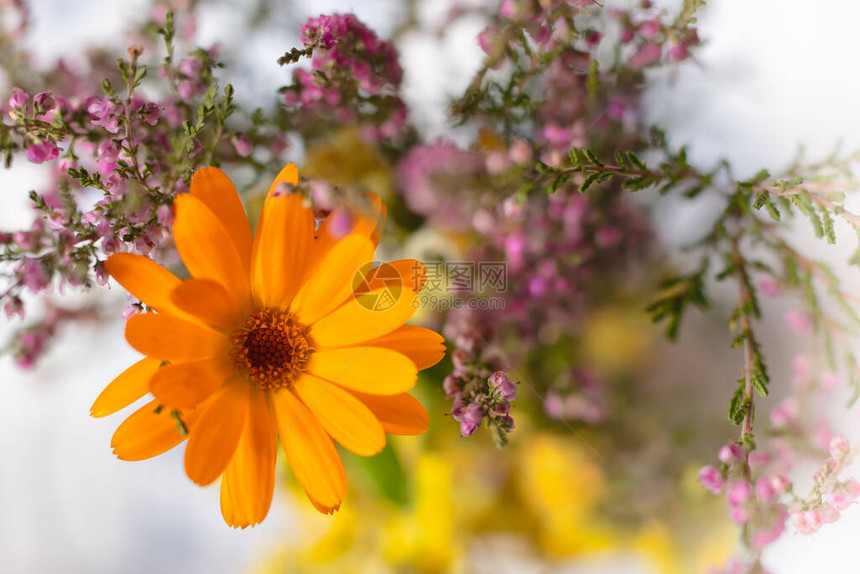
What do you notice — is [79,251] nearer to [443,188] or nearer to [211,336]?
[211,336]

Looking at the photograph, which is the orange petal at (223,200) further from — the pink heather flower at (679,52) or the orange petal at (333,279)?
the pink heather flower at (679,52)

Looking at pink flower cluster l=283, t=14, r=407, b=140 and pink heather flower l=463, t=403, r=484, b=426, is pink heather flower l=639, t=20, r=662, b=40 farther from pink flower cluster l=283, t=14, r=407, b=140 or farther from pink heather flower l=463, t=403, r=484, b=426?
pink heather flower l=463, t=403, r=484, b=426

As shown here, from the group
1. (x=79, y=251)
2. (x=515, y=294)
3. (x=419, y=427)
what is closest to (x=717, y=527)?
(x=515, y=294)

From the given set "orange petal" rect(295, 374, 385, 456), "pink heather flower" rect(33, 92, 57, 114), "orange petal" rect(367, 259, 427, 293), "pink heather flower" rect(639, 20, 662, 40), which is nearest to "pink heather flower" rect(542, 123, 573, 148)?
"pink heather flower" rect(639, 20, 662, 40)

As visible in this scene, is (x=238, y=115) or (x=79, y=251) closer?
(x=79, y=251)

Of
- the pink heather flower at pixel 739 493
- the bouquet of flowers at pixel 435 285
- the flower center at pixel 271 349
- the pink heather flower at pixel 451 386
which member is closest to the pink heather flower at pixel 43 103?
the bouquet of flowers at pixel 435 285

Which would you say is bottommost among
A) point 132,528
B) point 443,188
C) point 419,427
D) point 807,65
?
point 419,427

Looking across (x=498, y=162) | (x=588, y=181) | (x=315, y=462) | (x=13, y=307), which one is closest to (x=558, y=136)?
(x=498, y=162)

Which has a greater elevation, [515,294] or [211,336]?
[515,294]
